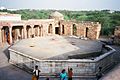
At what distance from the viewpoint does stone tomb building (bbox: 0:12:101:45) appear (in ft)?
81.8

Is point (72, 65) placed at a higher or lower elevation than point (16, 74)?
higher

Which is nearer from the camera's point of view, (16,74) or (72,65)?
(72,65)

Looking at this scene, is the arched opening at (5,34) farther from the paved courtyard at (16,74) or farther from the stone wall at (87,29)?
the stone wall at (87,29)

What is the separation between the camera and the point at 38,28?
31.0m

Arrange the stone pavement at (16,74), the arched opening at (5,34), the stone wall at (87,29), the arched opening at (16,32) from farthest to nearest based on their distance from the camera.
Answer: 1. the stone wall at (87,29)
2. the arched opening at (16,32)
3. the arched opening at (5,34)
4. the stone pavement at (16,74)

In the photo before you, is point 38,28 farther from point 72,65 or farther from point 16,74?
point 72,65

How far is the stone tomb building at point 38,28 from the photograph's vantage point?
24.9m

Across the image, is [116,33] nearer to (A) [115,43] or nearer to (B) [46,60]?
(A) [115,43]

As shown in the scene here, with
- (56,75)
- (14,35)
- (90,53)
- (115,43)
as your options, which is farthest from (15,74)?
(115,43)

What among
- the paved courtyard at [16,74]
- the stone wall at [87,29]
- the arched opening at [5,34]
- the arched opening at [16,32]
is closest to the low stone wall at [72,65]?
the paved courtyard at [16,74]

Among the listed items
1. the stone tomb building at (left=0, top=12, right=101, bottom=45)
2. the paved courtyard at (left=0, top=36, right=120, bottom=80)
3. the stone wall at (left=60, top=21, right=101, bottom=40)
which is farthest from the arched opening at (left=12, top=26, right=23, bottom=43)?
the paved courtyard at (left=0, top=36, right=120, bottom=80)

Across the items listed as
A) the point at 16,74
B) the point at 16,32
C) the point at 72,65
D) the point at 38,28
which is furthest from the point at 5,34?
the point at 72,65

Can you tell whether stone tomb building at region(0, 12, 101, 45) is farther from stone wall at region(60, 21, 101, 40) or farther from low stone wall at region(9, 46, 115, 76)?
low stone wall at region(9, 46, 115, 76)

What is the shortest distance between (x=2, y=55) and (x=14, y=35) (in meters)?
9.39
